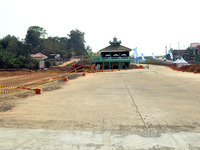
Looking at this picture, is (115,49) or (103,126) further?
(115,49)

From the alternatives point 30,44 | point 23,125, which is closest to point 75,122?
point 23,125

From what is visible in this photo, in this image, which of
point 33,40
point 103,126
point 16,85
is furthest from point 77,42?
point 103,126

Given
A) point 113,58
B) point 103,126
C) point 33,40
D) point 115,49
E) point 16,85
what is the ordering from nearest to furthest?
1. point 103,126
2. point 16,85
3. point 113,58
4. point 115,49
5. point 33,40

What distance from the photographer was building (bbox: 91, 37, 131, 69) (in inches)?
1752

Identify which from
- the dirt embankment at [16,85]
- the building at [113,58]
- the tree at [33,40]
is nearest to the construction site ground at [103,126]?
the dirt embankment at [16,85]

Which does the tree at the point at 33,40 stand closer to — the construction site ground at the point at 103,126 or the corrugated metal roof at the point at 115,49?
the corrugated metal roof at the point at 115,49

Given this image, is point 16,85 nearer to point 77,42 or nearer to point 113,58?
point 113,58

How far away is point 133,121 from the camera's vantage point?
494cm

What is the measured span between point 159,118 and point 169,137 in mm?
1395

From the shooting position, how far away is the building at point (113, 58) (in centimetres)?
4450

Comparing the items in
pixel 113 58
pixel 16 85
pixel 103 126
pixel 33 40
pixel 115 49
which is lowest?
pixel 103 126

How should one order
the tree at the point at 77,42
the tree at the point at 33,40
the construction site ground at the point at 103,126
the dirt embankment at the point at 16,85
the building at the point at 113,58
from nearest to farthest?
the construction site ground at the point at 103,126
the dirt embankment at the point at 16,85
the building at the point at 113,58
the tree at the point at 33,40
the tree at the point at 77,42

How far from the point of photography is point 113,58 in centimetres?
4478

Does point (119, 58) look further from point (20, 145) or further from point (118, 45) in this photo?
point (20, 145)
